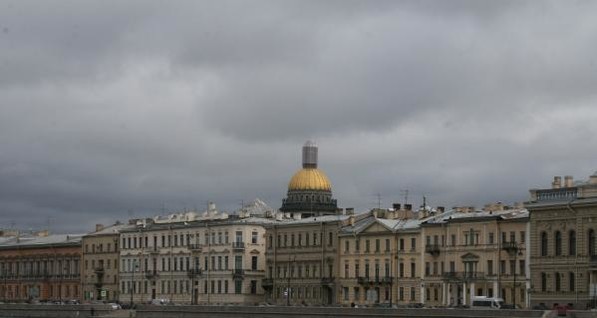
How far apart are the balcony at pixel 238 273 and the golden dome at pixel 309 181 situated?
20.7m

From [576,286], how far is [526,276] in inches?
231

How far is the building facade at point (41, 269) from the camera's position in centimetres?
13338

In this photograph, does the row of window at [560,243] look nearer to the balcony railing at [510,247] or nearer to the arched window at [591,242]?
the arched window at [591,242]

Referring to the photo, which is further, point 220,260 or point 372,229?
point 220,260

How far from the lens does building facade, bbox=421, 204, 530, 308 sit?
291 ft

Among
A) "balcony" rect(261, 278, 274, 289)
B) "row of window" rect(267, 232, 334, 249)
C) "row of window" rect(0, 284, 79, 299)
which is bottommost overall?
"row of window" rect(0, 284, 79, 299)

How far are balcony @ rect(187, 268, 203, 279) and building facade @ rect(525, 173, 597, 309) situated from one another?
38875 millimetres

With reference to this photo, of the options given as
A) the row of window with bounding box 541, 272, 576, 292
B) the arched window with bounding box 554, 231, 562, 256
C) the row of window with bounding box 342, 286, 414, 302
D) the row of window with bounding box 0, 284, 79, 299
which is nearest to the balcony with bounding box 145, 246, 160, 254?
the row of window with bounding box 0, 284, 79, 299

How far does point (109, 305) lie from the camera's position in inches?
4048

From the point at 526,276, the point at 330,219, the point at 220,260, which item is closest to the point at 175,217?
the point at 220,260

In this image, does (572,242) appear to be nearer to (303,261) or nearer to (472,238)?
(472,238)

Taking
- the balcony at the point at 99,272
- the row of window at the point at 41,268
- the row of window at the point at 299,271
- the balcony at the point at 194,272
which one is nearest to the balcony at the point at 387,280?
the row of window at the point at 299,271

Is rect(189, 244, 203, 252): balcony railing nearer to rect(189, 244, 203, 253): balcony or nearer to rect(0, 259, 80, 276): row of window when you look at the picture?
rect(189, 244, 203, 253): balcony

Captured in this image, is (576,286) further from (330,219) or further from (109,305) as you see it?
(109,305)
